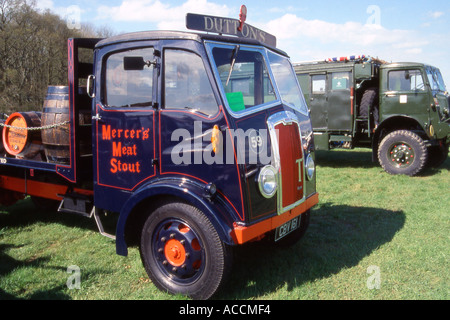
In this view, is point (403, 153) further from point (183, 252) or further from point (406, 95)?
point (183, 252)

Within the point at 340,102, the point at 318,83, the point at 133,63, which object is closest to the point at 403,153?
the point at 340,102

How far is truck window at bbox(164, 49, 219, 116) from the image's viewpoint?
3.08m

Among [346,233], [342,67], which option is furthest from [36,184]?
[342,67]

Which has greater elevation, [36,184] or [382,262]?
[36,184]

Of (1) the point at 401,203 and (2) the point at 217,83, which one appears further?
(1) the point at 401,203

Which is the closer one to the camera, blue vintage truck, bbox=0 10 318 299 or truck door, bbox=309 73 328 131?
blue vintage truck, bbox=0 10 318 299

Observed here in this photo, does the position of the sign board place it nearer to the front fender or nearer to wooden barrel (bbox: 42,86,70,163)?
the front fender

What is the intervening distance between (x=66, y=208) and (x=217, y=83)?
8.09 feet

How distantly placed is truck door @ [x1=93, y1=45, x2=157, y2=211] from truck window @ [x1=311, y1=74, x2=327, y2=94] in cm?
755

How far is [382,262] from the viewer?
12.8 ft

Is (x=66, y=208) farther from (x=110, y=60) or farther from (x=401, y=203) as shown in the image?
(x=401, y=203)

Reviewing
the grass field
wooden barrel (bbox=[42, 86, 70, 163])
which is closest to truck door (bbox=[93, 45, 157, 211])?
wooden barrel (bbox=[42, 86, 70, 163])

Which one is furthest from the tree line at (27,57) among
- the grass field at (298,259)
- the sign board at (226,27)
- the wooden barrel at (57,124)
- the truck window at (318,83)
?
the sign board at (226,27)

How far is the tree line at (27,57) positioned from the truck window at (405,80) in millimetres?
17014
